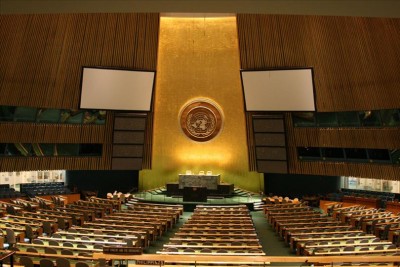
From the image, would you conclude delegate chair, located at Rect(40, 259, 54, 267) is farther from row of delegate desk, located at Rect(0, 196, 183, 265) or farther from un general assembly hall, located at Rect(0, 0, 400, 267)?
un general assembly hall, located at Rect(0, 0, 400, 267)

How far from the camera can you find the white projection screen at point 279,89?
2189cm

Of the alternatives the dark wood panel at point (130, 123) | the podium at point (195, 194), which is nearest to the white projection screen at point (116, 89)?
the dark wood panel at point (130, 123)

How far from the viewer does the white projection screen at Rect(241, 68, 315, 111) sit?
862 inches

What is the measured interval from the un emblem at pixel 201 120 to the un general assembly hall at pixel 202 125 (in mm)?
63

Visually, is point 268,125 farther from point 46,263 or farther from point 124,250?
point 124,250

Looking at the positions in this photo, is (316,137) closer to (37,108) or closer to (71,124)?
(71,124)

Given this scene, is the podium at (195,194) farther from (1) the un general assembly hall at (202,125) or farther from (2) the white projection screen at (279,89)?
(2) the white projection screen at (279,89)

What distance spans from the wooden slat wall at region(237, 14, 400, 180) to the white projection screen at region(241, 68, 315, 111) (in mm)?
401

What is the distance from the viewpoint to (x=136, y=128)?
956 inches

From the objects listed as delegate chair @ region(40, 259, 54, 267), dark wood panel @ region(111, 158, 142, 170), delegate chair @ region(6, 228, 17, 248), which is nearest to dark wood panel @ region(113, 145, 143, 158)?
dark wood panel @ region(111, 158, 142, 170)

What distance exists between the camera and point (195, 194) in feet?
75.4

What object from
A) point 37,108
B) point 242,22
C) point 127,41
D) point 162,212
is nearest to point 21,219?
point 162,212

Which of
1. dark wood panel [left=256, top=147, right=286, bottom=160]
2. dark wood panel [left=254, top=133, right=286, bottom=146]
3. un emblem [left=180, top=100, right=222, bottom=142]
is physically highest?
un emblem [left=180, top=100, right=222, bottom=142]

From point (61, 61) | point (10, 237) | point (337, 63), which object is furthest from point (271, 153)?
point (10, 237)
